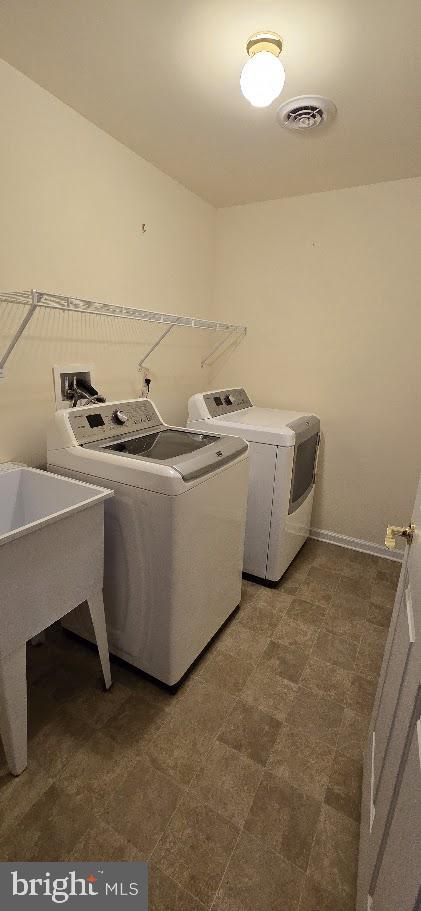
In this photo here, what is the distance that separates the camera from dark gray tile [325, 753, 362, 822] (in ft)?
4.20

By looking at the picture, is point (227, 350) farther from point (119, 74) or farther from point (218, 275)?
point (119, 74)

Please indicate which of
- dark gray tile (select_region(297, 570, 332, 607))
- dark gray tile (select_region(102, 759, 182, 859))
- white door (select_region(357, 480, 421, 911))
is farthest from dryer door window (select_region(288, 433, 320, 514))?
dark gray tile (select_region(102, 759, 182, 859))

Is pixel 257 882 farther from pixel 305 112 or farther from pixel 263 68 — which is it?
pixel 305 112

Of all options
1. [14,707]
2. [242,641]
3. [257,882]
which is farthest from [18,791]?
[242,641]

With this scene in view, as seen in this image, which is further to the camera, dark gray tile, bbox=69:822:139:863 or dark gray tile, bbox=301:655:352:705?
dark gray tile, bbox=301:655:352:705

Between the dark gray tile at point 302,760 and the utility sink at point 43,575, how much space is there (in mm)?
733

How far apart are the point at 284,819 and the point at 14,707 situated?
92 centimetres

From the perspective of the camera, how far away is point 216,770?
4.50 ft

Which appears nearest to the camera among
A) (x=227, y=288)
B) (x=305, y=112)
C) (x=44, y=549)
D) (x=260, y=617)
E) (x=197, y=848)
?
(x=197, y=848)

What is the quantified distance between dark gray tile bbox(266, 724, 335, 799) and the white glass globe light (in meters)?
2.31

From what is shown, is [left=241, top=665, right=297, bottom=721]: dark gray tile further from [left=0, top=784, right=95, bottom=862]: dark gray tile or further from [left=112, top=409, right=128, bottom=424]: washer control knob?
[left=112, top=409, right=128, bottom=424]: washer control knob

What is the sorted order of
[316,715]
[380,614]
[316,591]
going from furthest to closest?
[316,591]
[380,614]
[316,715]

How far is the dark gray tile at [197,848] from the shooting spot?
1.08 meters

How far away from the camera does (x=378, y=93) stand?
1.56m
